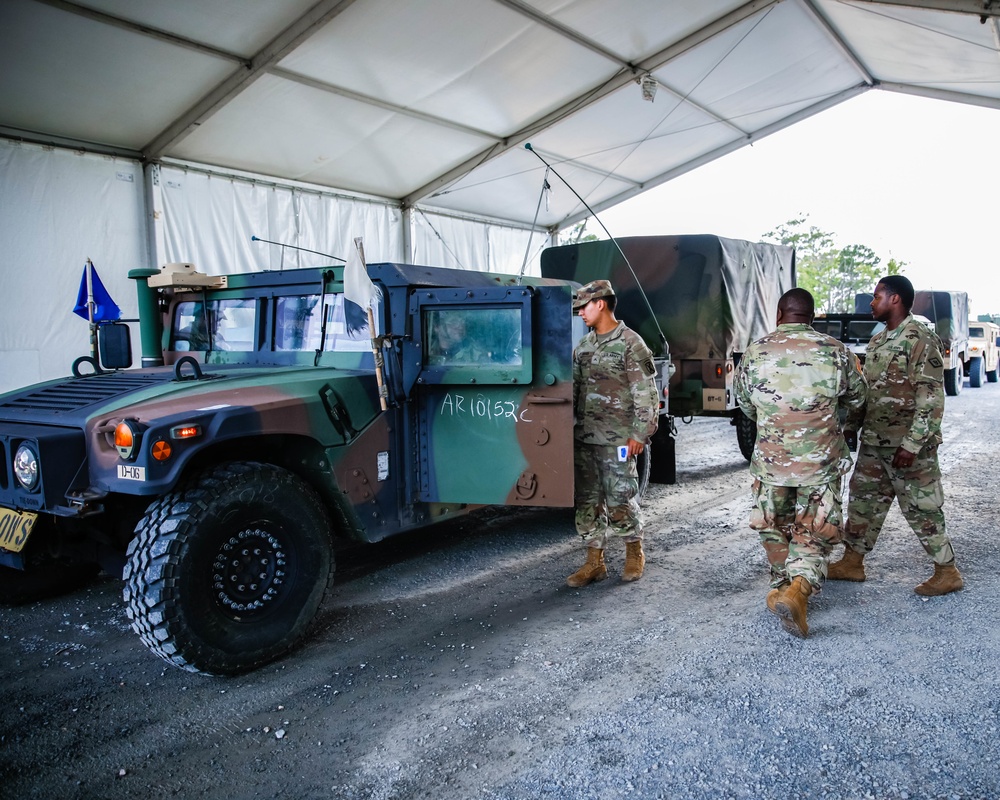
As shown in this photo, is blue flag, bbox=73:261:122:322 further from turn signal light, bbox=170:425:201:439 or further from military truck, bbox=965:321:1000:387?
military truck, bbox=965:321:1000:387

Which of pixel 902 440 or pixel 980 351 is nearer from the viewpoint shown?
pixel 902 440

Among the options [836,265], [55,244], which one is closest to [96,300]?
[55,244]

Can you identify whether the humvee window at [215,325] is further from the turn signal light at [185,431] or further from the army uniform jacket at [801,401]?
the army uniform jacket at [801,401]

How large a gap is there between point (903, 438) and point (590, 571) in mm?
1761

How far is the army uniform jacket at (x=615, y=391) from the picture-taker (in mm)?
4133

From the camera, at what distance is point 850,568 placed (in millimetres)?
4090

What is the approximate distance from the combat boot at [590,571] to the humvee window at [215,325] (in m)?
2.27

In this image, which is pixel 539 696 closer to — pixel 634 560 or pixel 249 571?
pixel 249 571

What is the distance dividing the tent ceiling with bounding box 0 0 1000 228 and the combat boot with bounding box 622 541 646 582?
5.34 m

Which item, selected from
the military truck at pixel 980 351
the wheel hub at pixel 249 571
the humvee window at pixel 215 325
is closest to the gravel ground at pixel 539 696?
the wheel hub at pixel 249 571

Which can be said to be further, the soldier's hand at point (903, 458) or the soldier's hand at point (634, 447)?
the soldier's hand at point (634, 447)

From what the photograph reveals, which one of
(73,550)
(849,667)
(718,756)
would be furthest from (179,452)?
(849,667)

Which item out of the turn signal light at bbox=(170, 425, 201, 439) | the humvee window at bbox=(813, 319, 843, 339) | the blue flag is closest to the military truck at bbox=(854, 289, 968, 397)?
the humvee window at bbox=(813, 319, 843, 339)

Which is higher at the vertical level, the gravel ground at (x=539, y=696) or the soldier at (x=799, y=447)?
the soldier at (x=799, y=447)
